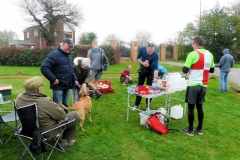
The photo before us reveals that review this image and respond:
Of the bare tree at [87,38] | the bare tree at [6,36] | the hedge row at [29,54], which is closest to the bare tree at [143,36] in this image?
the bare tree at [87,38]

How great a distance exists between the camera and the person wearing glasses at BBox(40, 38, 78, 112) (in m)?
3.48

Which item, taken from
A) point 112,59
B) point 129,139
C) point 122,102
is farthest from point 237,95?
point 112,59

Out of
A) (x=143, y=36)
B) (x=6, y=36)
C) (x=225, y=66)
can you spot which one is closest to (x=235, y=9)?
(x=143, y=36)

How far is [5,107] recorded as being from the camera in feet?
17.3

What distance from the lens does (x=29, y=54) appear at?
57.9 feet

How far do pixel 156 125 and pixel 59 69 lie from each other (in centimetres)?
218

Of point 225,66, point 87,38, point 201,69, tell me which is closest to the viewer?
point 201,69

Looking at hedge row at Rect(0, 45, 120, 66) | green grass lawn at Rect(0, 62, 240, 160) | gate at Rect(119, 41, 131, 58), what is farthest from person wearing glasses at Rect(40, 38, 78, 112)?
gate at Rect(119, 41, 131, 58)

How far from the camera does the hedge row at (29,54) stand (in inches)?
696

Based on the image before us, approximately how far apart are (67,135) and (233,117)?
4139mm

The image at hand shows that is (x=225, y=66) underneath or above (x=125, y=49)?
underneath

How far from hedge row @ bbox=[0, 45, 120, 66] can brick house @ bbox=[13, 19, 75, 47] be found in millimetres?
11674

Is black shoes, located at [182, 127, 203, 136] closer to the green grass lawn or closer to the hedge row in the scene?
the green grass lawn

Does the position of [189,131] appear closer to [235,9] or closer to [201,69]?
[201,69]
